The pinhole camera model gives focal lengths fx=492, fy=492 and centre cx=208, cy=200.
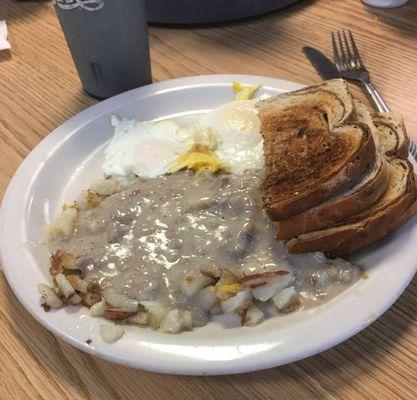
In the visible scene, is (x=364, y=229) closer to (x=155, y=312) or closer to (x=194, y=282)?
(x=194, y=282)

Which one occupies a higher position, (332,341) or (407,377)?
(332,341)

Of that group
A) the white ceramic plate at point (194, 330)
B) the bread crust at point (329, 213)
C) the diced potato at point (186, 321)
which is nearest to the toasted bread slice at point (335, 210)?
the bread crust at point (329, 213)

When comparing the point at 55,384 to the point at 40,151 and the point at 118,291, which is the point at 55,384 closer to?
the point at 118,291

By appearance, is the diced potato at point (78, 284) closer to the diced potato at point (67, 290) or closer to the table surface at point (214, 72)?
the diced potato at point (67, 290)

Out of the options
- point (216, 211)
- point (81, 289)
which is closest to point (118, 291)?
point (81, 289)

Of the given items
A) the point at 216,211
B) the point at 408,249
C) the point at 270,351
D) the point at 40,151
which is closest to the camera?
the point at 270,351

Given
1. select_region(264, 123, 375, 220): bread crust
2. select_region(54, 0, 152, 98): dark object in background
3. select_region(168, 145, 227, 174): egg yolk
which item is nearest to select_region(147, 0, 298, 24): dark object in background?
select_region(54, 0, 152, 98): dark object in background

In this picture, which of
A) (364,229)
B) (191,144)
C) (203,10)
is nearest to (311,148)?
(364,229)

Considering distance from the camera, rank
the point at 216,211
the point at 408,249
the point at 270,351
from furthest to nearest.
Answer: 1. the point at 216,211
2. the point at 408,249
3. the point at 270,351
